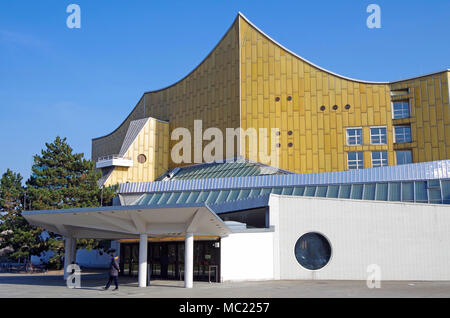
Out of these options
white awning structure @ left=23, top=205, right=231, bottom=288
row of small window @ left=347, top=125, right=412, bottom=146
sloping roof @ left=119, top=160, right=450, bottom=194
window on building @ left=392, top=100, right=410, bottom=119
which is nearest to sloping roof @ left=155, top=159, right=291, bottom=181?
sloping roof @ left=119, top=160, right=450, bottom=194

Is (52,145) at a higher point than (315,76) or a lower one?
lower

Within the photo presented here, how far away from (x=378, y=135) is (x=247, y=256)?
20.9 metres

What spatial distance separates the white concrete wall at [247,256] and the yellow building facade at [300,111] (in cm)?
1713

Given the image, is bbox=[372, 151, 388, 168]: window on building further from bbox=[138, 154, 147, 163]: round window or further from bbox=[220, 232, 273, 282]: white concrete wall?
bbox=[138, 154, 147, 163]: round window

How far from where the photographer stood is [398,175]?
34.8 m

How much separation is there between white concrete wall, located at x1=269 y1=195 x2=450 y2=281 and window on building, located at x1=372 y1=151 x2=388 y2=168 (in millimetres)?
15145

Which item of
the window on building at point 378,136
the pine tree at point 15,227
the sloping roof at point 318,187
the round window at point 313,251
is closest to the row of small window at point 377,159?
the window on building at point 378,136

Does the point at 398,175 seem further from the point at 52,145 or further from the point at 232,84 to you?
the point at 52,145

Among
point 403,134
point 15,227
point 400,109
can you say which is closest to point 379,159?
point 403,134

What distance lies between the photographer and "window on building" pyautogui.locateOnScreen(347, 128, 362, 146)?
43719mm

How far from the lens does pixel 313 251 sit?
28.9 metres

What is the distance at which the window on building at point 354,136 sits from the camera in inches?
1721
